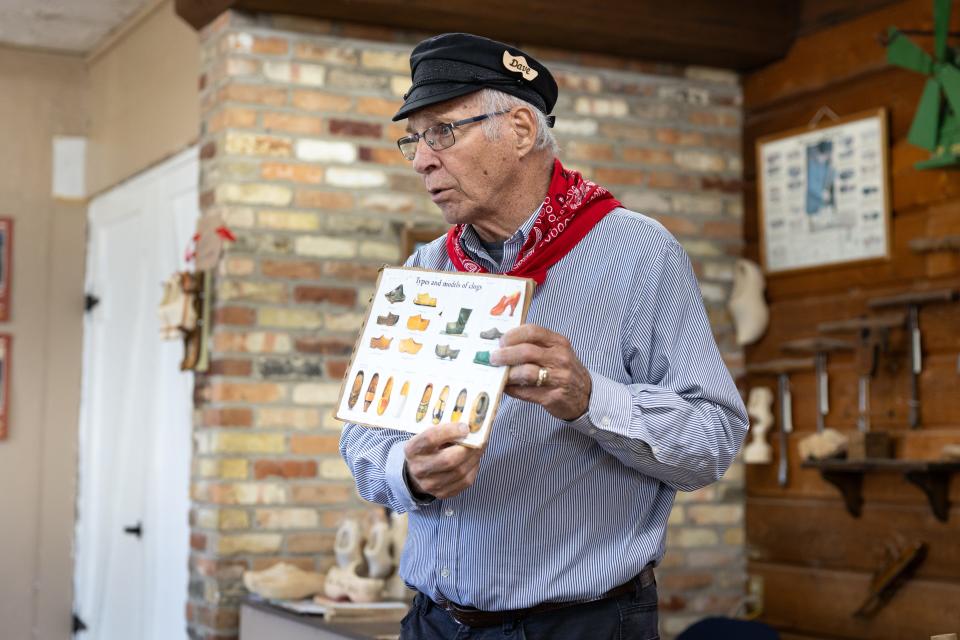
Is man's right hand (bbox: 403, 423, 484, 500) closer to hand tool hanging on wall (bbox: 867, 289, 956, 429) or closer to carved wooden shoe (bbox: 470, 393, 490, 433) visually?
carved wooden shoe (bbox: 470, 393, 490, 433)

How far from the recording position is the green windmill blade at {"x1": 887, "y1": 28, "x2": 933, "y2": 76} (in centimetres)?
354

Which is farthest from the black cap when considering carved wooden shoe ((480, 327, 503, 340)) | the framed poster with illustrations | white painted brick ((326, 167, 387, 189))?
the framed poster with illustrations

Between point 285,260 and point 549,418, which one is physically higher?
point 285,260

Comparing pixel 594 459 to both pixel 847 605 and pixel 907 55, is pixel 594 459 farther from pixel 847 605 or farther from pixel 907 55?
pixel 847 605

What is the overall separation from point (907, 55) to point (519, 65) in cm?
205

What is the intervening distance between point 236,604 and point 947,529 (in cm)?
208

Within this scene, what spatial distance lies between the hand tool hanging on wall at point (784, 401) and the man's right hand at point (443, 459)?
8.72 ft

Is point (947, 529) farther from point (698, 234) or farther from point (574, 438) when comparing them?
point (574, 438)

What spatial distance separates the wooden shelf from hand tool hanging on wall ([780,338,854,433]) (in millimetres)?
169

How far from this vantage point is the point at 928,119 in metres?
3.53

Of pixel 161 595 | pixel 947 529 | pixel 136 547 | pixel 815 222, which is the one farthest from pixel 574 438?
pixel 136 547

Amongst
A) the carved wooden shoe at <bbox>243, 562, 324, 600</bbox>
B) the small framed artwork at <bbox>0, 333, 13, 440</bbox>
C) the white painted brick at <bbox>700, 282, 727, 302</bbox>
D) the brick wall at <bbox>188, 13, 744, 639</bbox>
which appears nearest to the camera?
the carved wooden shoe at <bbox>243, 562, 324, 600</bbox>

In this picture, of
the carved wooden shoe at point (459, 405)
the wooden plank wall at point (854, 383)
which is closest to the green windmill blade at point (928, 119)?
the wooden plank wall at point (854, 383)

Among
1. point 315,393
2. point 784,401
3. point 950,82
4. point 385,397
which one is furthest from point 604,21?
point 385,397
